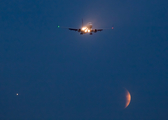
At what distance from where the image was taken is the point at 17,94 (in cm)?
9531

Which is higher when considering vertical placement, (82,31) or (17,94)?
(82,31)

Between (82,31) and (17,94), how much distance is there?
6185cm

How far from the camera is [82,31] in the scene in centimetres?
5306

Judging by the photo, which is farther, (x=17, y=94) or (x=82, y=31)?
(x=17, y=94)
